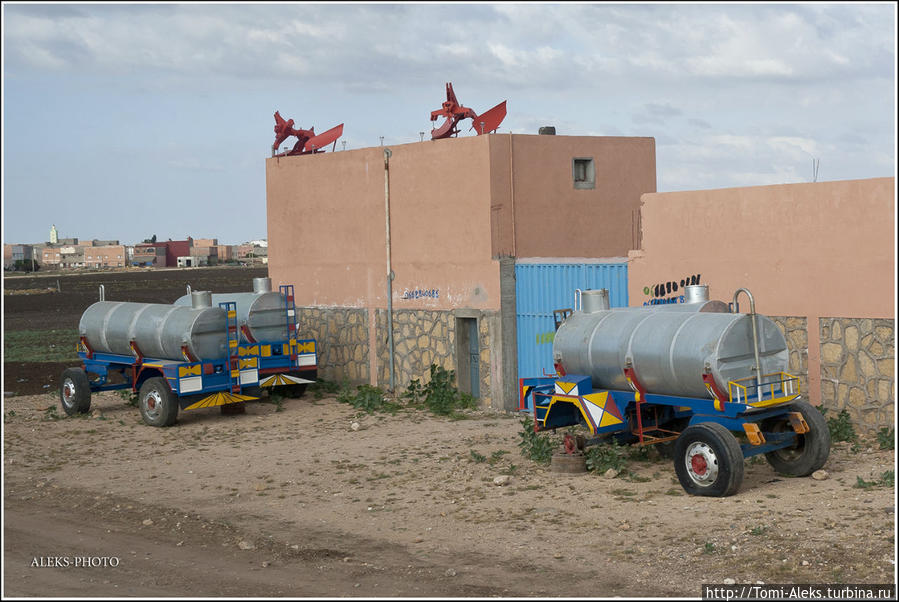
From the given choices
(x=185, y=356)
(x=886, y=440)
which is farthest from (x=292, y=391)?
(x=886, y=440)

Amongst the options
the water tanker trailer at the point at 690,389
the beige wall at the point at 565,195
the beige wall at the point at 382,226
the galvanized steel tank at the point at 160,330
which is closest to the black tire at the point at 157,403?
the galvanized steel tank at the point at 160,330

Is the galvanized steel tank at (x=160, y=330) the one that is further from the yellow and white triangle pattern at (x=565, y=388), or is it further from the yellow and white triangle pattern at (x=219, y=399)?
the yellow and white triangle pattern at (x=565, y=388)

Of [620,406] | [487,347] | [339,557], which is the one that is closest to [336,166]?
[487,347]

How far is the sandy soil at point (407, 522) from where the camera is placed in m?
9.52

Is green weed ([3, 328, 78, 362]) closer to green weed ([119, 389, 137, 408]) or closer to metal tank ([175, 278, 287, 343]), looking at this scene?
green weed ([119, 389, 137, 408])

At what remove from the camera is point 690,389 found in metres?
12.8

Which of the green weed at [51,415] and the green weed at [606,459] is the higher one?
the green weed at [606,459]

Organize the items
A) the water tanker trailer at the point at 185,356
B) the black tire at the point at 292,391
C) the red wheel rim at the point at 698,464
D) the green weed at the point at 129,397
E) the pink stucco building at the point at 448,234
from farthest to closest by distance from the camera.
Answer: the black tire at the point at 292,391, the green weed at the point at 129,397, the pink stucco building at the point at 448,234, the water tanker trailer at the point at 185,356, the red wheel rim at the point at 698,464

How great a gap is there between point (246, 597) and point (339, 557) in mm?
1576

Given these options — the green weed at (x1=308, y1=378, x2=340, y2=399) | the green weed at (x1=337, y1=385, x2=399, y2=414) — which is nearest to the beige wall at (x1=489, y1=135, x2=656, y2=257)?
the green weed at (x1=337, y1=385, x2=399, y2=414)

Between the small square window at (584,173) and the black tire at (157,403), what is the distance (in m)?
8.73

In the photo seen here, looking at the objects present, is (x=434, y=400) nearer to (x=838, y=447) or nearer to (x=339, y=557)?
(x=838, y=447)

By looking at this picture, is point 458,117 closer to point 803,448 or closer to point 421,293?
point 421,293

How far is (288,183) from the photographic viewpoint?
24578mm
